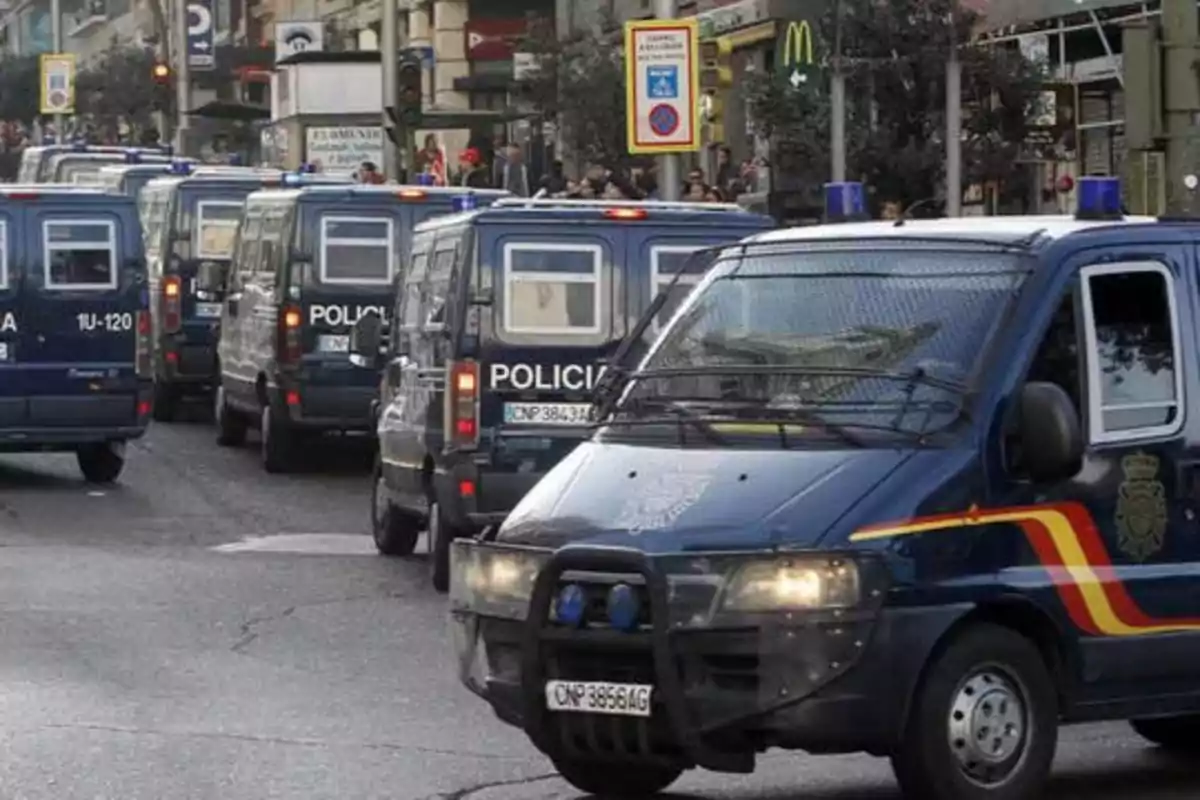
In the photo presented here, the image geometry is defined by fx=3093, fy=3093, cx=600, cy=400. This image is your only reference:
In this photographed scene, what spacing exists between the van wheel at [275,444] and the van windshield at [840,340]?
13.7 metres

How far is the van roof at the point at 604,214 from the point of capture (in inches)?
647

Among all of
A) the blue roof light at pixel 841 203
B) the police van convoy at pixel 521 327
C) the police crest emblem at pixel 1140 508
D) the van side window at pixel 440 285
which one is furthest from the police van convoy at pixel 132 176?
the police crest emblem at pixel 1140 508

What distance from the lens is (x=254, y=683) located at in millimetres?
13094

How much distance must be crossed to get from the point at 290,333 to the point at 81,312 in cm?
164

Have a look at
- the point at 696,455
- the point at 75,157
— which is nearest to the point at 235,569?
the point at 696,455

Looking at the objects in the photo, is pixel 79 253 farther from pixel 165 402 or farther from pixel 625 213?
pixel 625 213

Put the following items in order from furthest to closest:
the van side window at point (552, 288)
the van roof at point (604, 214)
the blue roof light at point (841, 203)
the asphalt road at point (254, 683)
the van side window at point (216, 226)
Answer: the van side window at point (216, 226) < the van roof at point (604, 214) < the van side window at point (552, 288) < the blue roof light at point (841, 203) < the asphalt road at point (254, 683)

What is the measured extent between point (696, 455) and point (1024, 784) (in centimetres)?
141

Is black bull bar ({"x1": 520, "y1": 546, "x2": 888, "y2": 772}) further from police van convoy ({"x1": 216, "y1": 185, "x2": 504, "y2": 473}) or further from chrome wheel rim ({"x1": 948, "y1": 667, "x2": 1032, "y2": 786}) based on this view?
police van convoy ({"x1": 216, "y1": 185, "x2": 504, "y2": 473})

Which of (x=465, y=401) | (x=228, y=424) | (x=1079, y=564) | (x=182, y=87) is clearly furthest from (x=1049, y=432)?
(x=182, y=87)

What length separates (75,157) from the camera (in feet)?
139

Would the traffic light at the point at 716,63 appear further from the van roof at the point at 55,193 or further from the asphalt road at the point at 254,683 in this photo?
the asphalt road at the point at 254,683

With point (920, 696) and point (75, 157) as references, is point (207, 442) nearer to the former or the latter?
point (75, 157)

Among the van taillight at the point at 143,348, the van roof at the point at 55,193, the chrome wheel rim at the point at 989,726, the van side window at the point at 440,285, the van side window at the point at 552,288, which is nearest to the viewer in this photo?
the chrome wheel rim at the point at 989,726
